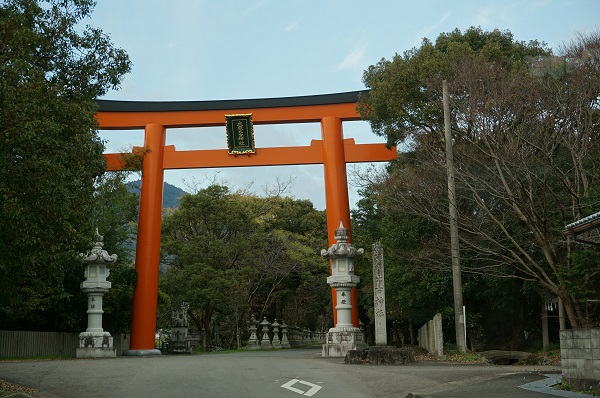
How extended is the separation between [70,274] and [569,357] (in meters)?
18.5

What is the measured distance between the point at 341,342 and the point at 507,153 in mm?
7173

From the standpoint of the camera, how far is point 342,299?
20.7 m

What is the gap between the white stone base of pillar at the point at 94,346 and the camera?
69.0ft

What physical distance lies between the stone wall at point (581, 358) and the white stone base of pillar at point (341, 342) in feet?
33.6

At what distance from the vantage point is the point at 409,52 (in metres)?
22.6

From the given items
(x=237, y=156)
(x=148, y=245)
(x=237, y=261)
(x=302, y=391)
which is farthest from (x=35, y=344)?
(x=302, y=391)

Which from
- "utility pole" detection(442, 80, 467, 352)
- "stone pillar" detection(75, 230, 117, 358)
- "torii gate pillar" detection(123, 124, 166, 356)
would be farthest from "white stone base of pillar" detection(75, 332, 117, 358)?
"utility pole" detection(442, 80, 467, 352)

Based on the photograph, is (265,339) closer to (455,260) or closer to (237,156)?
(237,156)

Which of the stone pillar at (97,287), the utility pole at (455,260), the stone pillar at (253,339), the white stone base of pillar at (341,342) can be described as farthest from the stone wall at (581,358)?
the stone pillar at (253,339)

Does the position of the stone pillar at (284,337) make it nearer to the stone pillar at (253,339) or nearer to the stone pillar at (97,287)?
the stone pillar at (253,339)

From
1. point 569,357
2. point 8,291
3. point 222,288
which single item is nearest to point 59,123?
point 8,291

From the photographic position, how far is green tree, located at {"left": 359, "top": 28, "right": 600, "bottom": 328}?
52.5 ft

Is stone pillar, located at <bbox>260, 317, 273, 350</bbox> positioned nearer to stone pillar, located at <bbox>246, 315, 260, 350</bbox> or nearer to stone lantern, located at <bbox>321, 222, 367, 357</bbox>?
stone pillar, located at <bbox>246, 315, 260, 350</bbox>

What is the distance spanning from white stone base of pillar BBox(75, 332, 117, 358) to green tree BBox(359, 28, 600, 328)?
9.61 m
